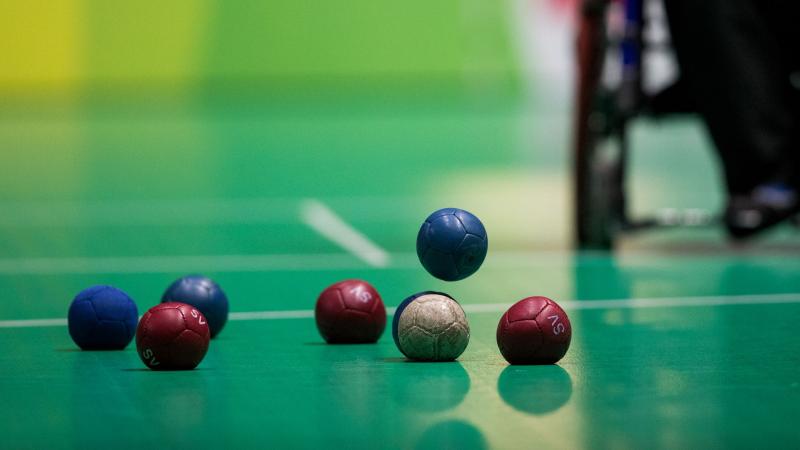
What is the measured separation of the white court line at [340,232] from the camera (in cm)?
602

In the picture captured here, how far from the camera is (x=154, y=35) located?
16844mm

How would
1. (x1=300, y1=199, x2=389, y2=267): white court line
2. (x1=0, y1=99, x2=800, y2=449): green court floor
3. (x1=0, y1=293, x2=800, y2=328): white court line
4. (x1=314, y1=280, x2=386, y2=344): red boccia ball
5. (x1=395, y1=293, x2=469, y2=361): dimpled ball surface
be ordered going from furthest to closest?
(x1=300, y1=199, x2=389, y2=267): white court line
(x1=0, y1=293, x2=800, y2=328): white court line
(x1=314, y1=280, x2=386, y2=344): red boccia ball
(x1=395, y1=293, x2=469, y2=361): dimpled ball surface
(x1=0, y1=99, x2=800, y2=449): green court floor

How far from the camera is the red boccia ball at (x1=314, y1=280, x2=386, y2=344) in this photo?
3.75 metres

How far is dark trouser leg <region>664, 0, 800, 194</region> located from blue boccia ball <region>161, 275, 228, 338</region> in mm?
2499

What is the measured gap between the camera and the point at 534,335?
3332mm

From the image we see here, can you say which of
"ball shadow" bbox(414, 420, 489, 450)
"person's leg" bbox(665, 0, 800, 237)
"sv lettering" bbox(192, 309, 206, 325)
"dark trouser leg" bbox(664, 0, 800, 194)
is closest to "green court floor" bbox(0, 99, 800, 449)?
"ball shadow" bbox(414, 420, 489, 450)

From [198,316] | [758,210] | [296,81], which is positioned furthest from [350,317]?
[296,81]

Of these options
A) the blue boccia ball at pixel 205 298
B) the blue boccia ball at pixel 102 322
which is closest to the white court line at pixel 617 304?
the blue boccia ball at pixel 205 298

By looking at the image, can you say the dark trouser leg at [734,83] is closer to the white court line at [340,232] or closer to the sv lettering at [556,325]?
the white court line at [340,232]

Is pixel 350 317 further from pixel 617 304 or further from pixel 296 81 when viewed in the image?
pixel 296 81

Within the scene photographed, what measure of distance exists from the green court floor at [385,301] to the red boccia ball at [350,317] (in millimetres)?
49

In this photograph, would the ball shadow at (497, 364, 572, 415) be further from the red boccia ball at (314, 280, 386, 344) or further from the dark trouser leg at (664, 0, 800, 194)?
the dark trouser leg at (664, 0, 800, 194)

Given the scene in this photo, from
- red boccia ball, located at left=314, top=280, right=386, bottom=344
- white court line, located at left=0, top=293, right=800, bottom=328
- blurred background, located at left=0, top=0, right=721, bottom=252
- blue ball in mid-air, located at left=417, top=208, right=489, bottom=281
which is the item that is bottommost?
blurred background, located at left=0, top=0, right=721, bottom=252

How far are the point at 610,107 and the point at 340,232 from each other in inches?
65.3
